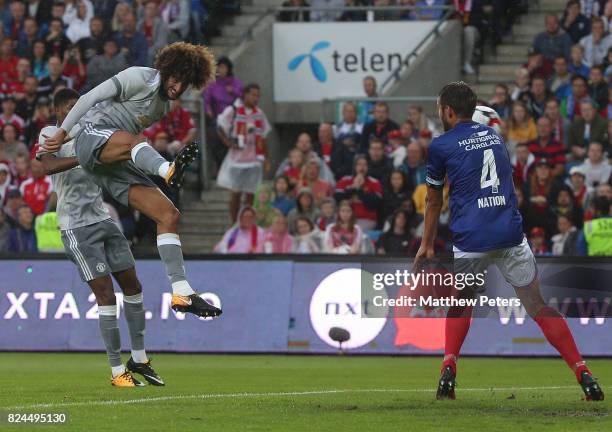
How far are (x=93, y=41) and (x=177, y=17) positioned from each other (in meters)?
1.59

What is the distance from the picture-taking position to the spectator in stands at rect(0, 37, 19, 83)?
26.0 meters

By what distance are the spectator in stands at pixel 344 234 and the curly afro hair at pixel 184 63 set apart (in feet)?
27.3

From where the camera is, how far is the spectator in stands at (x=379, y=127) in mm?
22438

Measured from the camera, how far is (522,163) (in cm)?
2108

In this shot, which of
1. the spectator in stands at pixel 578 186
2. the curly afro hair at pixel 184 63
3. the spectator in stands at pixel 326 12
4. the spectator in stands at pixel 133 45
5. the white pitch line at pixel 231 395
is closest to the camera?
the white pitch line at pixel 231 395

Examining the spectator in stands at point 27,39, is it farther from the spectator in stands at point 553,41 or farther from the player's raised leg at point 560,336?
the player's raised leg at point 560,336

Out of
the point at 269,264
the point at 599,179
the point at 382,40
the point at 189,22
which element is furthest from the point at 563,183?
the point at 189,22

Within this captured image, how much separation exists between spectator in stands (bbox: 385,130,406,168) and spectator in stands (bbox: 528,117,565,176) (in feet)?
6.40

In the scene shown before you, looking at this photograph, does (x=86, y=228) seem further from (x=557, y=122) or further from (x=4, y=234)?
(x=557, y=122)

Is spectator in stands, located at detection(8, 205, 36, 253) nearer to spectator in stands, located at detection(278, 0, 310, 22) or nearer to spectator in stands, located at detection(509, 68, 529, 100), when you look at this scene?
spectator in stands, located at detection(278, 0, 310, 22)

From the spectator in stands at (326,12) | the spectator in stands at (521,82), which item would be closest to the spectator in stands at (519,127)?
the spectator in stands at (521,82)

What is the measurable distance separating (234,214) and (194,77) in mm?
11469

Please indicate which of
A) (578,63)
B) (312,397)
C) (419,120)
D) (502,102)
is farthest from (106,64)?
(312,397)

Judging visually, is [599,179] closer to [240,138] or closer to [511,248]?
[240,138]
